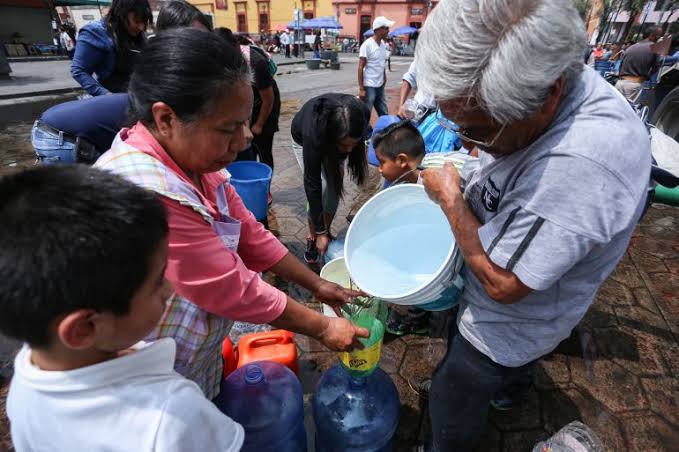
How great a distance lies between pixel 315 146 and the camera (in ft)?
9.47

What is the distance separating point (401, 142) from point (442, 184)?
1378mm

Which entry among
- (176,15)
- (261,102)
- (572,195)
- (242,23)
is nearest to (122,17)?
(176,15)

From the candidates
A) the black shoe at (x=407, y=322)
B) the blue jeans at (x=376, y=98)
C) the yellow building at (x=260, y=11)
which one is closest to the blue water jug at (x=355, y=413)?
the black shoe at (x=407, y=322)

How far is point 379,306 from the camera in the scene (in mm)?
1875

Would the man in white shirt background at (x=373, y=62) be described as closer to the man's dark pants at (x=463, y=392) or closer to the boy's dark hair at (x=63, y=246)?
the man's dark pants at (x=463, y=392)

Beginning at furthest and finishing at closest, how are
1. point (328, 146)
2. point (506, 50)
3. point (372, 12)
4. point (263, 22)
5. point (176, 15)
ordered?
point (263, 22), point (372, 12), point (176, 15), point (328, 146), point (506, 50)

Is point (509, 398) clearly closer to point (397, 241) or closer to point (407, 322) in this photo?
point (407, 322)

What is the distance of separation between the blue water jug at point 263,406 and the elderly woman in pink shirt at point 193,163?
389 mm

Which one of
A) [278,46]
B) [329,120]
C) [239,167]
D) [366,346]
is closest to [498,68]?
[366,346]

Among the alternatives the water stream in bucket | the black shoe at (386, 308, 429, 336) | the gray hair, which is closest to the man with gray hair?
the gray hair

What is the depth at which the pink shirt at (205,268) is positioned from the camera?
1.12 metres

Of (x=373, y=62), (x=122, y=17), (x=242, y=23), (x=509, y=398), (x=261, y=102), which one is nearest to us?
(x=509, y=398)

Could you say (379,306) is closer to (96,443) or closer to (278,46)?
(96,443)

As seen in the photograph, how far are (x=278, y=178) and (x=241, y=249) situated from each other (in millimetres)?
4028
